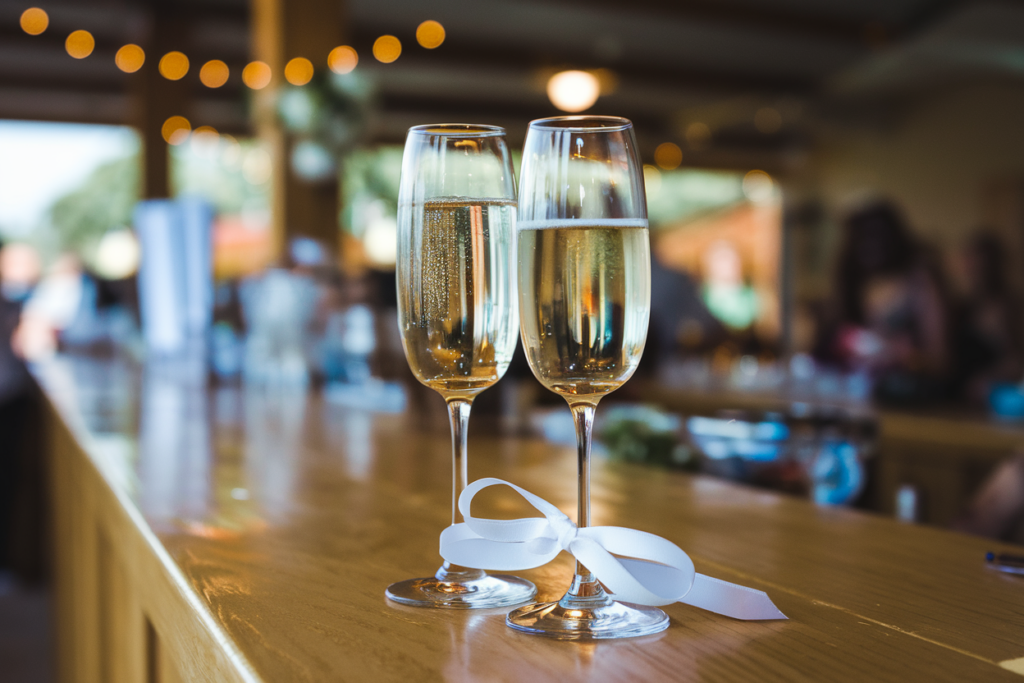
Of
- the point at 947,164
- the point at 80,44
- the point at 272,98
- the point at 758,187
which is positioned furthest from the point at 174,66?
the point at 758,187

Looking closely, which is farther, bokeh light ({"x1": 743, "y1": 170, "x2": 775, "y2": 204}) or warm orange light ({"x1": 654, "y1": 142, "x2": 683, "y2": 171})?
bokeh light ({"x1": 743, "y1": 170, "x2": 775, "y2": 204})

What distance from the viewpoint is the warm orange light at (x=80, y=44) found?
7.52m

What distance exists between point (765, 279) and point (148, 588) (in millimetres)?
13309

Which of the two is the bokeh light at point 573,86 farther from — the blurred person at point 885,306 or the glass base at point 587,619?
the glass base at point 587,619

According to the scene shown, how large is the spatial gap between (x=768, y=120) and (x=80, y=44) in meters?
6.93

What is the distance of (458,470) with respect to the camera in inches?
23.0

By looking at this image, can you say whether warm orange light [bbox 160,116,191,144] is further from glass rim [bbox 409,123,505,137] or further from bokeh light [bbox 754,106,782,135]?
glass rim [bbox 409,123,505,137]

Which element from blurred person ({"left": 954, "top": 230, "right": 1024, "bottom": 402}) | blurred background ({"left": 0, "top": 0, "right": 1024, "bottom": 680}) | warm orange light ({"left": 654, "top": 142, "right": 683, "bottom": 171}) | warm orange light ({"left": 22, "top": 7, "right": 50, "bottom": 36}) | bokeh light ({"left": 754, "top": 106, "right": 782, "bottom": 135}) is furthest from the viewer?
warm orange light ({"left": 654, "top": 142, "right": 683, "bottom": 171})

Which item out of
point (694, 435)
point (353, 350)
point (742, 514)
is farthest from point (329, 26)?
point (742, 514)

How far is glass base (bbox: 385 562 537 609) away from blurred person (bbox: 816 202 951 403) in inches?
117

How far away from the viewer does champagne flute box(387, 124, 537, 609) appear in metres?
0.58

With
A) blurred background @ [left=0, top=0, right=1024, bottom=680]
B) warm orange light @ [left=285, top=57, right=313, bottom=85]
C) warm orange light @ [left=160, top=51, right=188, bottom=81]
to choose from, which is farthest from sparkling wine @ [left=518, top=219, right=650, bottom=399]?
warm orange light @ [left=160, top=51, right=188, bottom=81]

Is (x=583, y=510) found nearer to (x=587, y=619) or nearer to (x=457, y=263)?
(x=587, y=619)

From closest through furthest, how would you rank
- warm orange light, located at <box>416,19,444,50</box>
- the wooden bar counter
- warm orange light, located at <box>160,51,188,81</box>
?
the wooden bar counter, warm orange light, located at <box>160,51,188,81</box>, warm orange light, located at <box>416,19,444,50</box>
